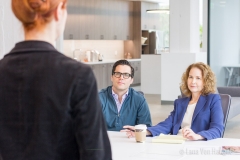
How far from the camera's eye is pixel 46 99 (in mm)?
1542

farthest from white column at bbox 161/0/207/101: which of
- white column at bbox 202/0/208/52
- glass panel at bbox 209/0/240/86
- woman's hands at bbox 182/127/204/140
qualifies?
woman's hands at bbox 182/127/204/140

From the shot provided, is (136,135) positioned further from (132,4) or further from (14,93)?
(132,4)

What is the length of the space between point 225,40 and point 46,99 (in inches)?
455

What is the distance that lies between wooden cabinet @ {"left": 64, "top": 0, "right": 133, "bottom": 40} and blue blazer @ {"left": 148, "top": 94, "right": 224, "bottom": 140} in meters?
8.82

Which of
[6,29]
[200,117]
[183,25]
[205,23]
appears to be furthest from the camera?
[205,23]

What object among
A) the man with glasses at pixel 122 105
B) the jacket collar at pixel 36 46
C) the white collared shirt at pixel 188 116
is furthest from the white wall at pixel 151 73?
the jacket collar at pixel 36 46

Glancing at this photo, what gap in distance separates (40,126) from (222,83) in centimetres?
1158

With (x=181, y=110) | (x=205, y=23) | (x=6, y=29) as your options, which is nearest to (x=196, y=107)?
(x=181, y=110)

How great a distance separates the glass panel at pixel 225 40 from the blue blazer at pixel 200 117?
28.5ft

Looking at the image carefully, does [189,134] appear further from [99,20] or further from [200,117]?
[99,20]

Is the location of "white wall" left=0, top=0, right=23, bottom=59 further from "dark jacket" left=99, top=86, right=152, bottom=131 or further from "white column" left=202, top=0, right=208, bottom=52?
"white column" left=202, top=0, right=208, bottom=52

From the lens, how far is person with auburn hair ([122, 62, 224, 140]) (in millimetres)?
4020

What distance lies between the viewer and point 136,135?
3500mm

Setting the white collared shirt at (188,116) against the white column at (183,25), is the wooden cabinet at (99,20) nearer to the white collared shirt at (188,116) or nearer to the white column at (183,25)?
the white column at (183,25)
